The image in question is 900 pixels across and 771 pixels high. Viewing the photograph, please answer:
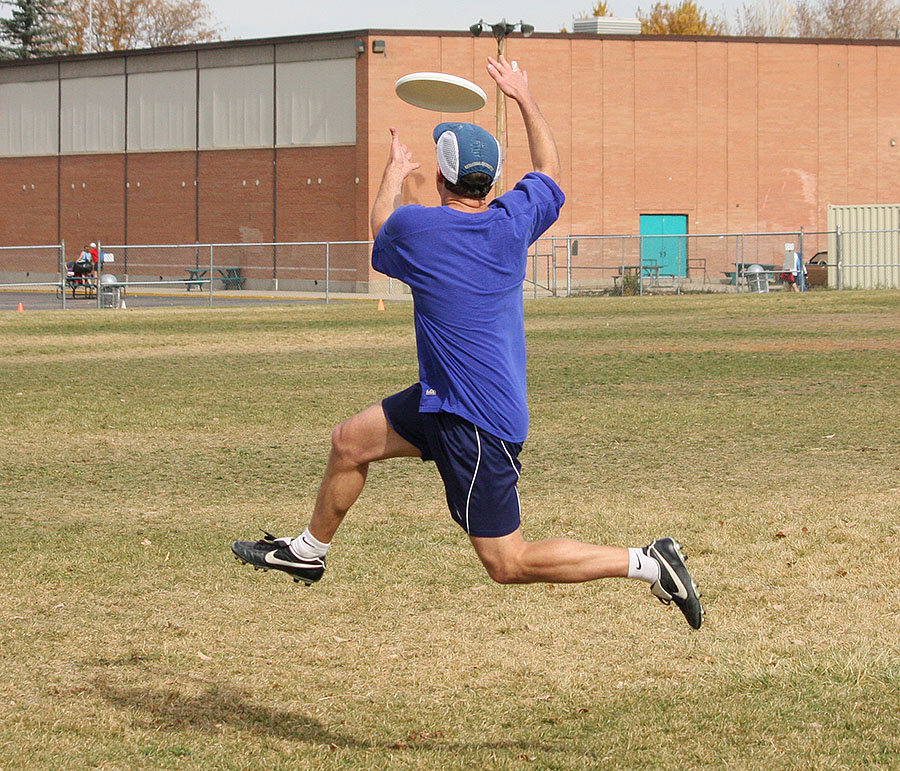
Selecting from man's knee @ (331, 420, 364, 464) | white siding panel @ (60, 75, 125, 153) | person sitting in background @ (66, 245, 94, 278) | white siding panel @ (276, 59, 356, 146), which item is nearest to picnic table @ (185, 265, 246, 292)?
white siding panel @ (276, 59, 356, 146)

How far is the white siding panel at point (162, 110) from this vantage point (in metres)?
56.7

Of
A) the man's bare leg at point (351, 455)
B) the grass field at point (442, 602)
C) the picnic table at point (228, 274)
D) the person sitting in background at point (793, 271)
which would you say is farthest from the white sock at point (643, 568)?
the picnic table at point (228, 274)

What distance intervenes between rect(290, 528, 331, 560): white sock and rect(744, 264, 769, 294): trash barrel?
3595cm

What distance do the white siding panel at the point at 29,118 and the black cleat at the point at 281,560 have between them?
59.0 meters

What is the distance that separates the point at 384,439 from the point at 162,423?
28.4 feet

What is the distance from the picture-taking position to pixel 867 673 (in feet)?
17.4

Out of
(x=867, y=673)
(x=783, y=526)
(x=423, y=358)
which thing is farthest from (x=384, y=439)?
(x=783, y=526)

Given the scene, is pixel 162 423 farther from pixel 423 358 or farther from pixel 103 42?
pixel 103 42

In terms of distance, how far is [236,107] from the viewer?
55.4m

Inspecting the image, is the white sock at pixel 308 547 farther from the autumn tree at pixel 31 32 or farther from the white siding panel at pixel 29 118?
the autumn tree at pixel 31 32

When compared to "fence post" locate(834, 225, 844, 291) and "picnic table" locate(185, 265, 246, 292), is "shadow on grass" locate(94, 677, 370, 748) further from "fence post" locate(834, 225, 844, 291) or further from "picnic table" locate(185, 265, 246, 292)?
"picnic table" locate(185, 265, 246, 292)

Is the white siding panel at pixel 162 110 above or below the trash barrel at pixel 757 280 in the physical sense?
above

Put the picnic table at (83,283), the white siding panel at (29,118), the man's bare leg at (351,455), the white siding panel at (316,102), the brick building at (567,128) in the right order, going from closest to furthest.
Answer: the man's bare leg at (351,455), the picnic table at (83,283), the brick building at (567,128), the white siding panel at (316,102), the white siding panel at (29,118)

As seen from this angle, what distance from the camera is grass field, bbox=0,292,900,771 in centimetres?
477
